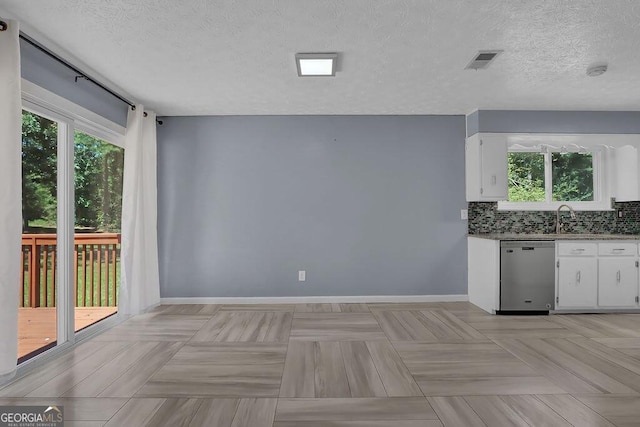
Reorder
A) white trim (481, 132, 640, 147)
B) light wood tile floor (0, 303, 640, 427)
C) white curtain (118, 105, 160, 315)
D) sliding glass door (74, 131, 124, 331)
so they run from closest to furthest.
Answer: light wood tile floor (0, 303, 640, 427), sliding glass door (74, 131, 124, 331), white curtain (118, 105, 160, 315), white trim (481, 132, 640, 147)

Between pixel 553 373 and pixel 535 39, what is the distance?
243 centimetres

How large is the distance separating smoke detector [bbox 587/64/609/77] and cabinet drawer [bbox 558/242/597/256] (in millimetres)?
1844

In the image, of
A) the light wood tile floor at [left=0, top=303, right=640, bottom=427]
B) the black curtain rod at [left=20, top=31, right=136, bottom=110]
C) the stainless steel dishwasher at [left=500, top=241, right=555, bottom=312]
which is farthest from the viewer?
the stainless steel dishwasher at [left=500, top=241, right=555, bottom=312]

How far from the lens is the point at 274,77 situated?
353cm

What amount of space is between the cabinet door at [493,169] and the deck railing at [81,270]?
4.42 metres

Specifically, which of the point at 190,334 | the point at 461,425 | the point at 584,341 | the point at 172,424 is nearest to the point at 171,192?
the point at 190,334

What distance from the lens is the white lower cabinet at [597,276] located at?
423cm

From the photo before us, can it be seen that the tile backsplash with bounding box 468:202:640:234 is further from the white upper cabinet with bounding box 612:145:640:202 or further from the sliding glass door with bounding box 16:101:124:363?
the sliding glass door with bounding box 16:101:124:363

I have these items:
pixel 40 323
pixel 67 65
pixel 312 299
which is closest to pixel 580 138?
pixel 312 299

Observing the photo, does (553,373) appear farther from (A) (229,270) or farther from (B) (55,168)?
(B) (55,168)

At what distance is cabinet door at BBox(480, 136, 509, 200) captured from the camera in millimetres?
4539

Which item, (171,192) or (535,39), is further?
(171,192)

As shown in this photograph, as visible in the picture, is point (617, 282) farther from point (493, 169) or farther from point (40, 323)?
point (40, 323)

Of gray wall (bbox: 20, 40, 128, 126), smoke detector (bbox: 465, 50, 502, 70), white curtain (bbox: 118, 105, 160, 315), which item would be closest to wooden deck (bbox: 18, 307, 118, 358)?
white curtain (bbox: 118, 105, 160, 315)
